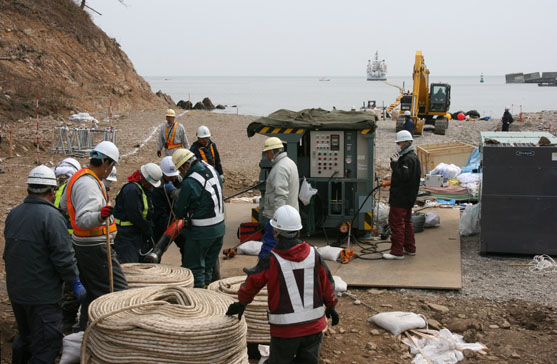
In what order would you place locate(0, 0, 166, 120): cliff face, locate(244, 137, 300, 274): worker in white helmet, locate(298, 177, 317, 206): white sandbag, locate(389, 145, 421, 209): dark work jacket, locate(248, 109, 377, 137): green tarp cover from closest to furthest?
locate(244, 137, 300, 274): worker in white helmet → locate(389, 145, 421, 209): dark work jacket → locate(298, 177, 317, 206): white sandbag → locate(248, 109, 377, 137): green tarp cover → locate(0, 0, 166, 120): cliff face

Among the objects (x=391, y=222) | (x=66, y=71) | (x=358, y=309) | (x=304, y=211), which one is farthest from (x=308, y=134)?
(x=66, y=71)

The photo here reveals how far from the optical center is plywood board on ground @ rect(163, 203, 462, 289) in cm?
850

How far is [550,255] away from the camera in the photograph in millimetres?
9469

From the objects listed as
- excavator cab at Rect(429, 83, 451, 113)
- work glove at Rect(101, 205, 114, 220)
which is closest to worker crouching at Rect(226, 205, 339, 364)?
work glove at Rect(101, 205, 114, 220)

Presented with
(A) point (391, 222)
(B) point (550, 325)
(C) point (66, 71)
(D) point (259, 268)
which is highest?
(C) point (66, 71)

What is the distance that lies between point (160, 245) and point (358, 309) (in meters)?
2.46

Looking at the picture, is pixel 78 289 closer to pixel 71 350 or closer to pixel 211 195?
pixel 71 350

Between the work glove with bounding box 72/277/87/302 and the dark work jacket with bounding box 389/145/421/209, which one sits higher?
the dark work jacket with bounding box 389/145/421/209

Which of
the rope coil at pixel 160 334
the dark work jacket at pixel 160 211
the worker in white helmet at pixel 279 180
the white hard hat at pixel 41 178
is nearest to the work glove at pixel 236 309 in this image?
the rope coil at pixel 160 334

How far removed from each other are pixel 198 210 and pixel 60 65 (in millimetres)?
26067

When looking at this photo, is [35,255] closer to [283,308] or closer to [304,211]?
[283,308]

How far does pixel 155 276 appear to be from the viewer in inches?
245

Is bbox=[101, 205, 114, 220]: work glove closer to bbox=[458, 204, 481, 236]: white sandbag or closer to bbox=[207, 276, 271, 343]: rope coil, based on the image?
bbox=[207, 276, 271, 343]: rope coil

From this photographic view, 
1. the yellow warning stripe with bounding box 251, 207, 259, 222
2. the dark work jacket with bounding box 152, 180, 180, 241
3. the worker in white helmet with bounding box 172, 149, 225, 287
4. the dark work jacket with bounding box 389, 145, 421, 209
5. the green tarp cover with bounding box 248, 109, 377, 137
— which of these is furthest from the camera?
the yellow warning stripe with bounding box 251, 207, 259, 222
